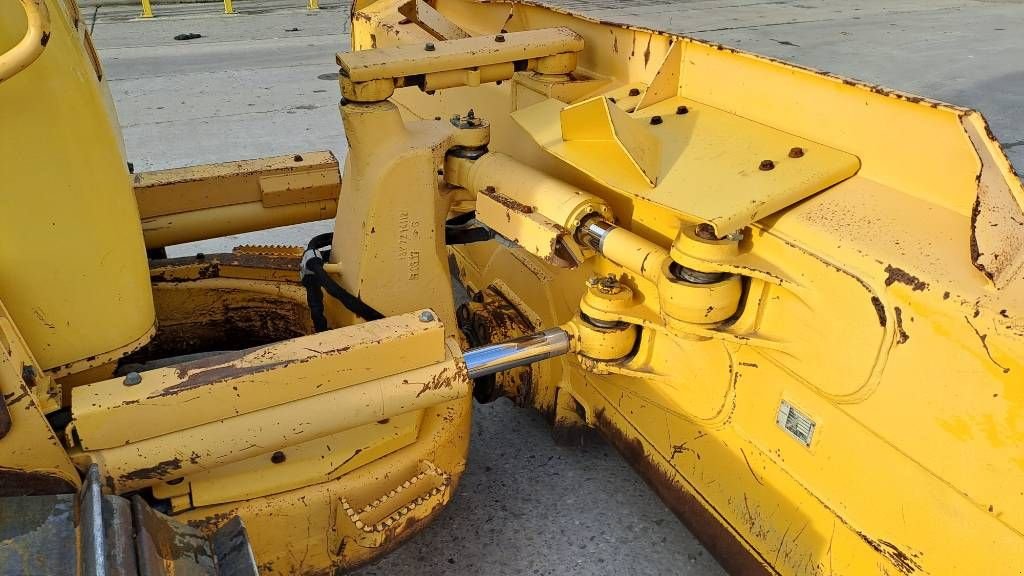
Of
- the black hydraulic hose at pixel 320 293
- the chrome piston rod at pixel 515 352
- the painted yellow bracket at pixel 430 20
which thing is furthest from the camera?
the painted yellow bracket at pixel 430 20

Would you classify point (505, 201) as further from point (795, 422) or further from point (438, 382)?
point (795, 422)

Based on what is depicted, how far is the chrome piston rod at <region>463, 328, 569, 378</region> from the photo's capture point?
1.74 m

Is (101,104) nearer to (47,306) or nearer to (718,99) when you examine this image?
(47,306)

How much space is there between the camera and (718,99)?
1.74m

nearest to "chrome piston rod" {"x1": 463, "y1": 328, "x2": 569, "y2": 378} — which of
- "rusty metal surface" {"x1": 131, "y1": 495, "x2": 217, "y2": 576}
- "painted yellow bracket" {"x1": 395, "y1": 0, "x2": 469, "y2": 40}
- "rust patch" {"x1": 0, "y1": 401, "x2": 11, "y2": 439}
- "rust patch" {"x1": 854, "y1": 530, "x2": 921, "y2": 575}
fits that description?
"rusty metal surface" {"x1": 131, "y1": 495, "x2": 217, "y2": 576}

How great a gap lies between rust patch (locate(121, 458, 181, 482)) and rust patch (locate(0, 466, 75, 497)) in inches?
3.6

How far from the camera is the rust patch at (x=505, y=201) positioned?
1.77 meters

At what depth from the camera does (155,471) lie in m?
1.41

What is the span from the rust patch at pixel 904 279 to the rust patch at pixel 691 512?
2.47 ft

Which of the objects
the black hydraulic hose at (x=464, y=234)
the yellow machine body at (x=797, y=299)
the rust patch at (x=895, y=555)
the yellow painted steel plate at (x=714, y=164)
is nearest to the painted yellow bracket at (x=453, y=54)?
the yellow machine body at (x=797, y=299)

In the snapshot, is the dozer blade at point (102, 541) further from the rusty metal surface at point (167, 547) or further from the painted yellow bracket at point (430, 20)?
the painted yellow bracket at point (430, 20)

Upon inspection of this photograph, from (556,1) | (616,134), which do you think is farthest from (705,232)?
(556,1)

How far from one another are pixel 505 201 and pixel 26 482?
109cm

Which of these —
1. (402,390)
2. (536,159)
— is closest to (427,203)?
(536,159)
